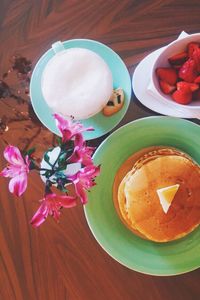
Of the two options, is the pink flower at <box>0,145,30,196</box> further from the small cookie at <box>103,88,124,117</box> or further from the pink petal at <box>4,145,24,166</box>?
the small cookie at <box>103,88,124,117</box>

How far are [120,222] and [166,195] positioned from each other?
0.39ft

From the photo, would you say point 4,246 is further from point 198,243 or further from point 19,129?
point 198,243

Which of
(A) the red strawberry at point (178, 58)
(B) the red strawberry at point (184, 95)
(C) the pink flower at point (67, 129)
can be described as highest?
(C) the pink flower at point (67, 129)

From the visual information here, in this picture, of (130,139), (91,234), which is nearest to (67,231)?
(91,234)

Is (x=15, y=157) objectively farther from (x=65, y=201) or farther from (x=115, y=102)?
(x=115, y=102)

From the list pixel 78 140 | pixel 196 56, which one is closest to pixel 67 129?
pixel 78 140

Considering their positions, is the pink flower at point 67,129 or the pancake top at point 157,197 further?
the pancake top at point 157,197

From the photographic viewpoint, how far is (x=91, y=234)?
0.89 m

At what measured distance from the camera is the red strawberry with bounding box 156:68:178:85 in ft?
2.63

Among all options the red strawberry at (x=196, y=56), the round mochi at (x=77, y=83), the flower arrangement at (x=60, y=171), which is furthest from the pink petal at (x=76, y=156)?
the red strawberry at (x=196, y=56)

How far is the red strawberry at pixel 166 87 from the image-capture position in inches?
31.7

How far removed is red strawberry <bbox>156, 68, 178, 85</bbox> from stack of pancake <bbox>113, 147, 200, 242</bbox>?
132 mm

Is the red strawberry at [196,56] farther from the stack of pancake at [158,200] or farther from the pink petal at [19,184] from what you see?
the pink petal at [19,184]

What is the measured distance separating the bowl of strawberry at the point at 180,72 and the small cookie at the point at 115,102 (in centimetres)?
8
